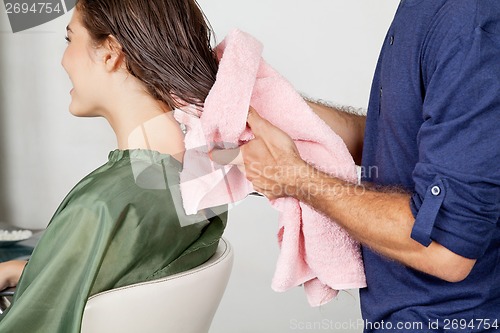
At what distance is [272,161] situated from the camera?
4.22 feet

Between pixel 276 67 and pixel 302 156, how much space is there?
1396 millimetres

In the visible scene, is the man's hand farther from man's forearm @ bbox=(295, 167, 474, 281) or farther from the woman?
the woman

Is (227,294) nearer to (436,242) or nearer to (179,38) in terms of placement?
(179,38)

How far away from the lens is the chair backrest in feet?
4.16

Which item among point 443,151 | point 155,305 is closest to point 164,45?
point 155,305

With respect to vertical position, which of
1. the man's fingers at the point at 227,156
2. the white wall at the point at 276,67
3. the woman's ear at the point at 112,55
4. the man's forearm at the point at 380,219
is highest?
the woman's ear at the point at 112,55

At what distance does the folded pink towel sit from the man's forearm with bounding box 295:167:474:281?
8 centimetres

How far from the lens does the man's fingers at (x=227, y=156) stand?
4.37 ft

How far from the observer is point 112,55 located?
1.52 meters

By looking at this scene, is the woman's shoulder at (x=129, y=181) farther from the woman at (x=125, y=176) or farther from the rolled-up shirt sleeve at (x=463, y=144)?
the rolled-up shirt sleeve at (x=463, y=144)

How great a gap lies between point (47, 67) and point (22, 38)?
14cm

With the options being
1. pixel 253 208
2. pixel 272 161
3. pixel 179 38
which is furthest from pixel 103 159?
pixel 272 161

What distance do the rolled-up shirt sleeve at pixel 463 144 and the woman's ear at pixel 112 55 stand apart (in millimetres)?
657

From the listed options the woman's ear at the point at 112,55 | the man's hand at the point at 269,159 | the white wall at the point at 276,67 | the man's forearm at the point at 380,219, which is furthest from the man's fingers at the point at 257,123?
the white wall at the point at 276,67
